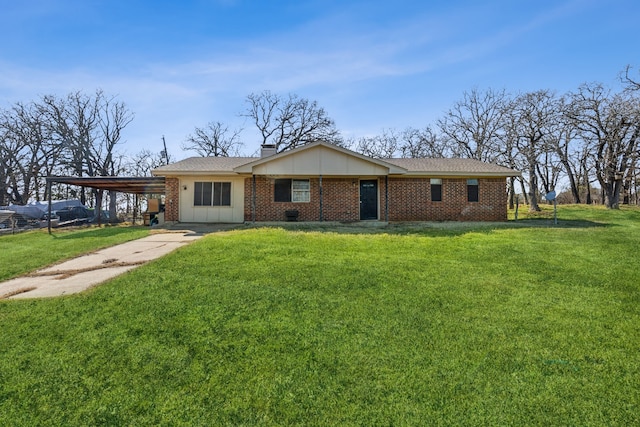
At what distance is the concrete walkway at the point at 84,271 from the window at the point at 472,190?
1217cm

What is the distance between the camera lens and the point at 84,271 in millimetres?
6730

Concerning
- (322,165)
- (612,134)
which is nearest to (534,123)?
(612,134)

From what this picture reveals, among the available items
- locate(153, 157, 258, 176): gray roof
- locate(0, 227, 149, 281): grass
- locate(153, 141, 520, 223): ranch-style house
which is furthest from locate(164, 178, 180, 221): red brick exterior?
locate(0, 227, 149, 281): grass

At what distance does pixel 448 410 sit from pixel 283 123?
33.9 m

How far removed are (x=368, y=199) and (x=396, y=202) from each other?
4.18ft

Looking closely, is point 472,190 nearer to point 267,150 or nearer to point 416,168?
point 416,168

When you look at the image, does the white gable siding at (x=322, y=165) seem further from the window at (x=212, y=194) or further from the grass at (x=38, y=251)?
the grass at (x=38, y=251)

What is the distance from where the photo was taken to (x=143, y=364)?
3.35 m

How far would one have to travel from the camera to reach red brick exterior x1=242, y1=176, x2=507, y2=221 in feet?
49.1

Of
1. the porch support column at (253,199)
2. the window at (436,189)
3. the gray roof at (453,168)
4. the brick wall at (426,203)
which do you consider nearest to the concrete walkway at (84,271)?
the porch support column at (253,199)

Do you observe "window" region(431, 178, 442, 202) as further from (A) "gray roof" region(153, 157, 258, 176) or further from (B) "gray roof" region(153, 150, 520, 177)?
(A) "gray roof" region(153, 157, 258, 176)

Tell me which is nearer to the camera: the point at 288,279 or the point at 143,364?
the point at 143,364

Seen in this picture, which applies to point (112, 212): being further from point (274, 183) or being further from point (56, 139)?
Result: point (274, 183)

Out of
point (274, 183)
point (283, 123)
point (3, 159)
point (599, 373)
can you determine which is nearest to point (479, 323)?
point (599, 373)
